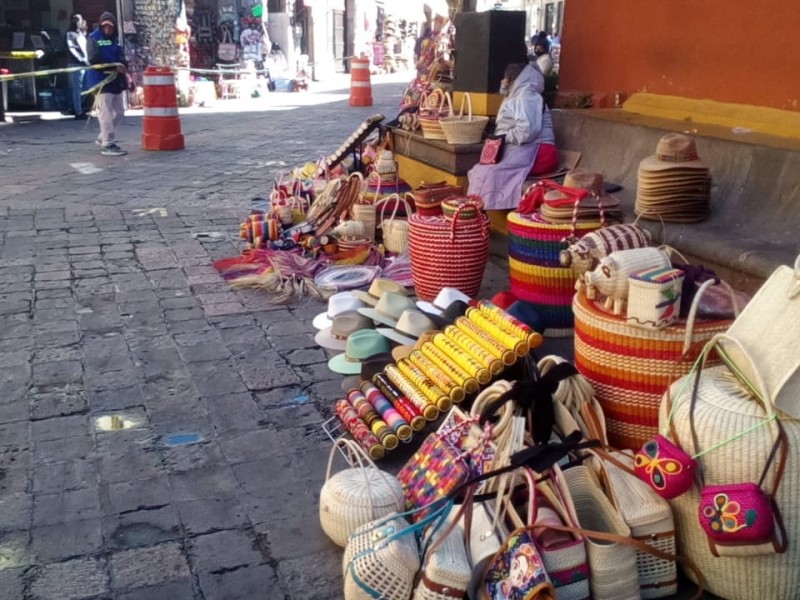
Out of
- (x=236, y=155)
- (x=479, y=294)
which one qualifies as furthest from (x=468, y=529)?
(x=236, y=155)

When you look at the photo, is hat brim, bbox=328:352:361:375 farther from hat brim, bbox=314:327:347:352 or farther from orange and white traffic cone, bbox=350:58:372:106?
orange and white traffic cone, bbox=350:58:372:106

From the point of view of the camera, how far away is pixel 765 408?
7.67 feet

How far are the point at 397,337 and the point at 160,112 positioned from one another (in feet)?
26.4

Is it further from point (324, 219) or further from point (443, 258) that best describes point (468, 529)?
point (324, 219)

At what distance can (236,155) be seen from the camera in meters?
11.2

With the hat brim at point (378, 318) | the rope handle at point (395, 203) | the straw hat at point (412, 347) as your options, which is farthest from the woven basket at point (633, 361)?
the rope handle at point (395, 203)

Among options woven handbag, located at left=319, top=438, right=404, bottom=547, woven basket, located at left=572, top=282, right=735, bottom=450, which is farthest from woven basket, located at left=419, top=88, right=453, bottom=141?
woven handbag, located at left=319, top=438, right=404, bottom=547

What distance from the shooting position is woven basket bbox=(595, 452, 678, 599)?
240 cm

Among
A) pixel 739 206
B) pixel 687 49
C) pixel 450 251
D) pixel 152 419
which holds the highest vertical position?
pixel 687 49

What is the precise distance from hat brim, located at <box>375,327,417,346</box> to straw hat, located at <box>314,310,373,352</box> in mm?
206

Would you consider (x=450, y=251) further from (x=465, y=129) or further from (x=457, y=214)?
(x=465, y=129)

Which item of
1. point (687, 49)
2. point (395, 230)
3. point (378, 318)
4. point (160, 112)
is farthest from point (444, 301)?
point (160, 112)

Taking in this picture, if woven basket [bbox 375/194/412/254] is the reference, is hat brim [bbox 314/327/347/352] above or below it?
below

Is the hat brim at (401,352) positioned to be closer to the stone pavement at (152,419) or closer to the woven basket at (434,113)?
the stone pavement at (152,419)
